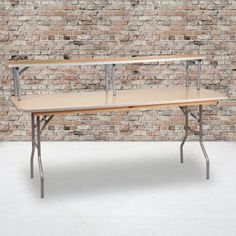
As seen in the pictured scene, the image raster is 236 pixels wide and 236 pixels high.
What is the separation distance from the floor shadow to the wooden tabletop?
666mm

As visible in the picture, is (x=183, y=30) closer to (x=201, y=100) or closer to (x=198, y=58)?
(x=198, y=58)

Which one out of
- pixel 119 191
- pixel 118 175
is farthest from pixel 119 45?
pixel 119 191

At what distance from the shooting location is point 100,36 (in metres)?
5.37

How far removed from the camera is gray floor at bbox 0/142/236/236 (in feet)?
10.8

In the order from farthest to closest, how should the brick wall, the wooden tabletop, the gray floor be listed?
the brick wall → the wooden tabletop → the gray floor

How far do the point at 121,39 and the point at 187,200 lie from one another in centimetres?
224

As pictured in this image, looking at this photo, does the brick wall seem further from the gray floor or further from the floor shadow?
the floor shadow

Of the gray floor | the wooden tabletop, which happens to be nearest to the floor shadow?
the gray floor

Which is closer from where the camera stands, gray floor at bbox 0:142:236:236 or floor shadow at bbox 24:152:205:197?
gray floor at bbox 0:142:236:236

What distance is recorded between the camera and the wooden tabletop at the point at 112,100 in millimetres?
3758

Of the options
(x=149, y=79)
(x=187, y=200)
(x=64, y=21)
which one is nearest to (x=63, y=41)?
(x=64, y=21)

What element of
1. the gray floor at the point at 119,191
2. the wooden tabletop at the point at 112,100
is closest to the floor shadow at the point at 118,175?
the gray floor at the point at 119,191

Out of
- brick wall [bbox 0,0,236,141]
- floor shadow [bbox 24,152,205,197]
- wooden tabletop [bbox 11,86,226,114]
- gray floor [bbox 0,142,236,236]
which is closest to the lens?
gray floor [bbox 0,142,236,236]

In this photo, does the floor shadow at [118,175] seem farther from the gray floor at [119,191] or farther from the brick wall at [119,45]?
the brick wall at [119,45]
